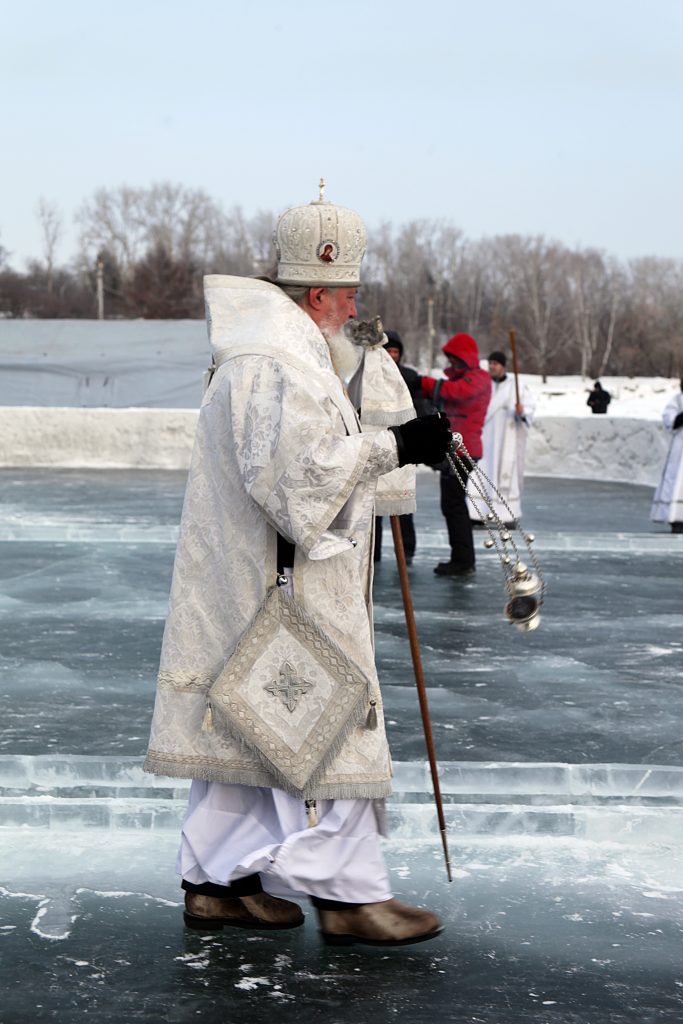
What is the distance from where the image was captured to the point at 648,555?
11.9m

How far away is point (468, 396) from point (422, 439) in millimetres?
7022

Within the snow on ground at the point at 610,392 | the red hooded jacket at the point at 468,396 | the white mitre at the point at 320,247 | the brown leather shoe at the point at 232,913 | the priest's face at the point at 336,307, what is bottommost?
the snow on ground at the point at 610,392

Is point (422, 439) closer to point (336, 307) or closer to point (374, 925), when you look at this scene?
point (336, 307)

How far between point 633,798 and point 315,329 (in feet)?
6.41

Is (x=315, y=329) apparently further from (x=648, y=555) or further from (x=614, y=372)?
(x=614, y=372)

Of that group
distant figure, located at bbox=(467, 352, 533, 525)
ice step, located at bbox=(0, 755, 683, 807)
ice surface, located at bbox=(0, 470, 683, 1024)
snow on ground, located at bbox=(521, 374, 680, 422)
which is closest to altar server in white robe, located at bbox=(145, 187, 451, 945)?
ice surface, located at bbox=(0, 470, 683, 1024)

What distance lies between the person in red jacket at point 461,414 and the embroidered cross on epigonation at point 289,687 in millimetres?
6448

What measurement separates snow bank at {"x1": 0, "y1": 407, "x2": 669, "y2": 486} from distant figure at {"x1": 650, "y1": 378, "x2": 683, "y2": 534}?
7.81 m

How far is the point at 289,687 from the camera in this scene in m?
3.46

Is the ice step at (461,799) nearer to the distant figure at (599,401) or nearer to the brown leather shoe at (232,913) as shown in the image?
the brown leather shoe at (232,913)

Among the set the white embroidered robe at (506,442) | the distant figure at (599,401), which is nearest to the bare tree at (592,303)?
the distant figure at (599,401)

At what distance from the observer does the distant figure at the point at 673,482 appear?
13773 mm

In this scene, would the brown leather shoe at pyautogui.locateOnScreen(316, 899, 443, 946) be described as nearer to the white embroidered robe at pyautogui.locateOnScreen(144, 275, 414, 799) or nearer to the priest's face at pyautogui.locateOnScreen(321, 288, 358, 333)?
the white embroidered robe at pyautogui.locateOnScreen(144, 275, 414, 799)

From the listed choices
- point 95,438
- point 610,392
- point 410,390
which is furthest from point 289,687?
point 610,392
